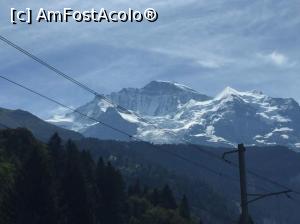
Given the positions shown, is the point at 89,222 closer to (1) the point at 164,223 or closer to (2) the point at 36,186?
(2) the point at 36,186

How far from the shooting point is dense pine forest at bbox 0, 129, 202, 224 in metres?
97.8

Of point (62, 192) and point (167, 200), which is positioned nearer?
point (62, 192)

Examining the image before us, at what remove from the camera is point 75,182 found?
10919 centimetres

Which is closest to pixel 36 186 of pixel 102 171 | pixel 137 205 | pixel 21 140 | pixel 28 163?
pixel 28 163

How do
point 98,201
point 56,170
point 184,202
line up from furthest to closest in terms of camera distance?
point 184,202
point 56,170
point 98,201

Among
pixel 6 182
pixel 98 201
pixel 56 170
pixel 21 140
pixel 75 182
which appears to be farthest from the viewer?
pixel 21 140

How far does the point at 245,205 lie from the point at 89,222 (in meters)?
58.8

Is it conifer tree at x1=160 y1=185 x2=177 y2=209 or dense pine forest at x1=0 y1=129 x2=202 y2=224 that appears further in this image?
conifer tree at x1=160 y1=185 x2=177 y2=209

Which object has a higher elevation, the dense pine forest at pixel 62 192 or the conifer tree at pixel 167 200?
the dense pine forest at pixel 62 192

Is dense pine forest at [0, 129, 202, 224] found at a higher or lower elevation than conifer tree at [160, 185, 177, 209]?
higher

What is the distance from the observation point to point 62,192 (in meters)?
110

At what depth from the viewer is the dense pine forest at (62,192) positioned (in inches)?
3848

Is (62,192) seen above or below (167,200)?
above

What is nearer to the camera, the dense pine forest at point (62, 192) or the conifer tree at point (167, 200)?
the dense pine forest at point (62, 192)
